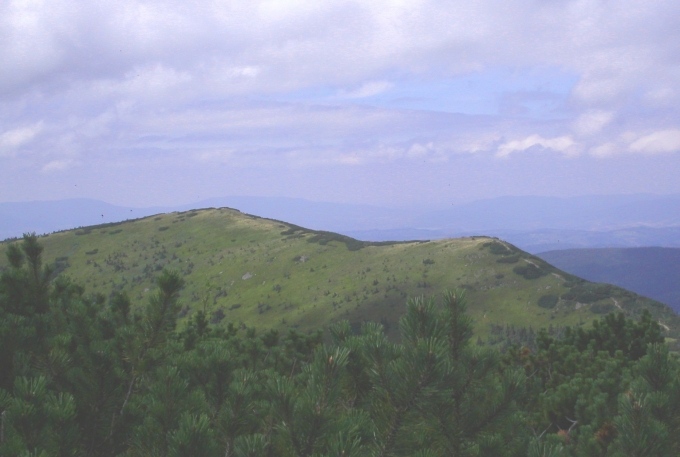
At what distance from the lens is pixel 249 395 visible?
5039 millimetres

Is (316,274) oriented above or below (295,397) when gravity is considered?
below

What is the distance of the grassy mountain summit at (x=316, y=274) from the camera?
290 ft

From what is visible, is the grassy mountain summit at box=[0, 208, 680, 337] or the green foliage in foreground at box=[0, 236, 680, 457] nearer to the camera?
the green foliage in foreground at box=[0, 236, 680, 457]

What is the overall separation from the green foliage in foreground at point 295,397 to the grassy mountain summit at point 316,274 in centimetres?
6359

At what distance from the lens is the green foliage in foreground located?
4215 mm

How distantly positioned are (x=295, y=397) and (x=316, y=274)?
375 feet

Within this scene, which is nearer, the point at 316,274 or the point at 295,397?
the point at 295,397

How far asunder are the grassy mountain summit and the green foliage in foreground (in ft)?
209

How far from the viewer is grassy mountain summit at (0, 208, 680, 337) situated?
88.2 meters

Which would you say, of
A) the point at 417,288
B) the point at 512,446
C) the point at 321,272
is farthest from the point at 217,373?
the point at 321,272

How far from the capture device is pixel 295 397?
4340 mm

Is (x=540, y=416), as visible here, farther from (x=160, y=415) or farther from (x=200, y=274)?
(x=200, y=274)

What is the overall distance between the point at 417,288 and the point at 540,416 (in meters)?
86.3

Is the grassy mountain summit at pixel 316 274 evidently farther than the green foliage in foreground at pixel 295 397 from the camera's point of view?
Yes
